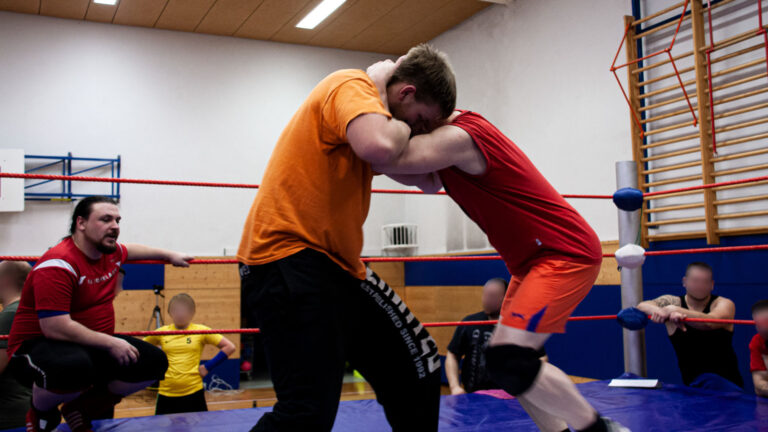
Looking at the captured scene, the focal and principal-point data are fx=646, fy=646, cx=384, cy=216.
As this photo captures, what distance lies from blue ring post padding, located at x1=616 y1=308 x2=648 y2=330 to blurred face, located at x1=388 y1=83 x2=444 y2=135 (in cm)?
175

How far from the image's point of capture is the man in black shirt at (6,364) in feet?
7.88

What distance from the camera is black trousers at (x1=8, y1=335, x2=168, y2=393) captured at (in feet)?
6.64

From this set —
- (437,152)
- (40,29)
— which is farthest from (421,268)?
(437,152)

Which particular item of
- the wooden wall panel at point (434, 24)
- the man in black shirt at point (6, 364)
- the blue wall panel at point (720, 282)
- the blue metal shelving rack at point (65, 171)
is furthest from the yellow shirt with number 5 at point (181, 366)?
the wooden wall panel at point (434, 24)

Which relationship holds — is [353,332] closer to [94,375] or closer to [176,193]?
[94,375]

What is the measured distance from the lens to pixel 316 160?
4.67 ft

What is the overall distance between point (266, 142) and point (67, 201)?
2266mm

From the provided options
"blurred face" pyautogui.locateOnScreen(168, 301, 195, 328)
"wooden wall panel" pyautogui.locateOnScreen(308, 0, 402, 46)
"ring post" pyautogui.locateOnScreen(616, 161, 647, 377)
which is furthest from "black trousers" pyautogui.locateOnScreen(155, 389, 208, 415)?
"wooden wall panel" pyautogui.locateOnScreen(308, 0, 402, 46)

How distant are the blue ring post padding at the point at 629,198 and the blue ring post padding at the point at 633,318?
472 millimetres

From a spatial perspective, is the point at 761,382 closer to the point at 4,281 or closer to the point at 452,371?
the point at 452,371

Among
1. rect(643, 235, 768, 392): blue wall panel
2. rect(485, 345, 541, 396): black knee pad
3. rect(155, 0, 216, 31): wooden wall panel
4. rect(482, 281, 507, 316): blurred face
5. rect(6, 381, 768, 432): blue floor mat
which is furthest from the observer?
rect(155, 0, 216, 31): wooden wall panel

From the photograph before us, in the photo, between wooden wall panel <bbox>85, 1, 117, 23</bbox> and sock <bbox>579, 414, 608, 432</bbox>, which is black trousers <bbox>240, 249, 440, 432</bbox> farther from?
wooden wall panel <bbox>85, 1, 117, 23</bbox>

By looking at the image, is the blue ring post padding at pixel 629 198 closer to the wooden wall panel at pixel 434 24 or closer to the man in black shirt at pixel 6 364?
the man in black shirt at pixel 6 364

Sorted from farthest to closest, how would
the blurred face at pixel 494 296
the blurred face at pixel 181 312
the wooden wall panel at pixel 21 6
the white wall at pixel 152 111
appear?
the white wall at pixel 152 111 < the wooden wall panel at pixel 21 6 < the blurred face at pixel 181 312 < the blurred face at pixel 494 296
